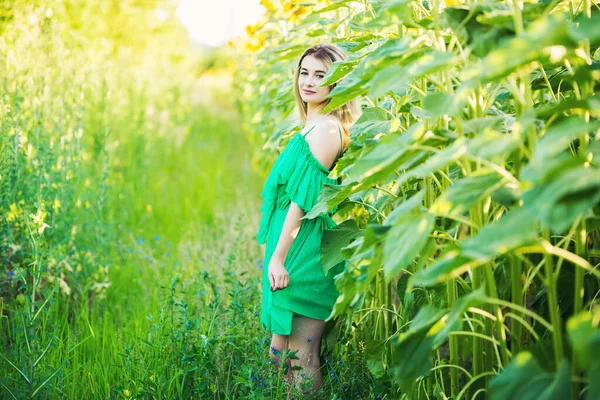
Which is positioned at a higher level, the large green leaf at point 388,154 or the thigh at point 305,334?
the large green leaf at point 388,154

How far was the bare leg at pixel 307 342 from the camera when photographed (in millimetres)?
2436

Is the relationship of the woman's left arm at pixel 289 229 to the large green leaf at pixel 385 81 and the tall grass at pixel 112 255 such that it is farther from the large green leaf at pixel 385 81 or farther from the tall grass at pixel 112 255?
the large green leaf at pixel 385 81

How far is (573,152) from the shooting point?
5.81 ft

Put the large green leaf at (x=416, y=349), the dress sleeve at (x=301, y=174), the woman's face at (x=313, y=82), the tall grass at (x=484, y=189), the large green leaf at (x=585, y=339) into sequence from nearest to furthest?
1. the large green leaf at (x=585, y=339)
2. the tall grass at (x=484, y=189)
3. the large green leaf at (x=416, y=349)
4. the dress sleeve at (x=301, y=174)
5. the woman's face at (x=313, y=82)

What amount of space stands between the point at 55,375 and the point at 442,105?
183 cm

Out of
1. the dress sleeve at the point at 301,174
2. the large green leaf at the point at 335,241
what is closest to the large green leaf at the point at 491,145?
the large green leaf at the point at 335,241

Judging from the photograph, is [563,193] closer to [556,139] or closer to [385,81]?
[556,139]

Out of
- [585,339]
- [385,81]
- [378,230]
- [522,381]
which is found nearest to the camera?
[585,339]

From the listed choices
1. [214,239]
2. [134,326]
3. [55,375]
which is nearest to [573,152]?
[55,375]

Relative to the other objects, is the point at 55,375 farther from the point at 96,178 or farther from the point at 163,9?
the point at 163,9

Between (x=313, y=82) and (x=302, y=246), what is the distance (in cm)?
65

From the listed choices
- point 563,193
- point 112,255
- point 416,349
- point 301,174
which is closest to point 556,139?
point 563,193

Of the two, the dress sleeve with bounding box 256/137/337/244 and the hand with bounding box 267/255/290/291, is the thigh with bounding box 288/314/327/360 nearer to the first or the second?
the hand with bounding box 267/255/290/291

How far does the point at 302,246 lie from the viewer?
243 cm
